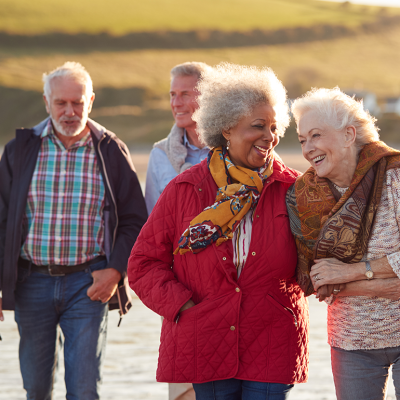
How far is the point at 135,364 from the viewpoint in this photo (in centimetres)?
459

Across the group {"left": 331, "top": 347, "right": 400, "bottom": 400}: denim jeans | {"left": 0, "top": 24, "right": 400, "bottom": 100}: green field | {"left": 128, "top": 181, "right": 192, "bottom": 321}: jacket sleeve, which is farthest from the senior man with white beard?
{"left": 0, "top": 24, "right": 400, "bottom": 100}: green field

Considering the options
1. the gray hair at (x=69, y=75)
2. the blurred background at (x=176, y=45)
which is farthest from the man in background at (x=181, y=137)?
the blurred background at (x=176, y=45)

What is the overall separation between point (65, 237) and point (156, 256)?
93cm

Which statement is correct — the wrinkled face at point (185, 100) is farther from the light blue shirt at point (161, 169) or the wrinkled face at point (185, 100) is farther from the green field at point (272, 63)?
the green field at point (272, 63)

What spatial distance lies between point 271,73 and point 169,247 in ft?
3.14

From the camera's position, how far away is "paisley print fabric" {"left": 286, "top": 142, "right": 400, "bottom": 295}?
7.73 ft

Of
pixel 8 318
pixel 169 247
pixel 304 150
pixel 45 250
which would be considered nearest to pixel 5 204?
pixel 45 250

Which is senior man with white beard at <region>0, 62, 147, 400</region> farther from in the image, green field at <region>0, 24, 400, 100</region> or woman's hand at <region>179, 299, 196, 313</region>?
green field at <region>0, 24, 400, 100</region>

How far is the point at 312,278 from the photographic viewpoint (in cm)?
242

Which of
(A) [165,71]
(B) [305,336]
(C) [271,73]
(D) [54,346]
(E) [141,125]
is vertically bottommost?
(D) [54,346]

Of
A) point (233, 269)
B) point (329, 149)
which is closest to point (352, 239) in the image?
point (329, 149)

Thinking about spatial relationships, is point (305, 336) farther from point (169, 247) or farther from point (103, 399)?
point (103, 399)

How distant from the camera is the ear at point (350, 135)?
244 cm

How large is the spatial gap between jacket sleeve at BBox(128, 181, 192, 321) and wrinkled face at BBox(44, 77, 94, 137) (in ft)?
3.54
